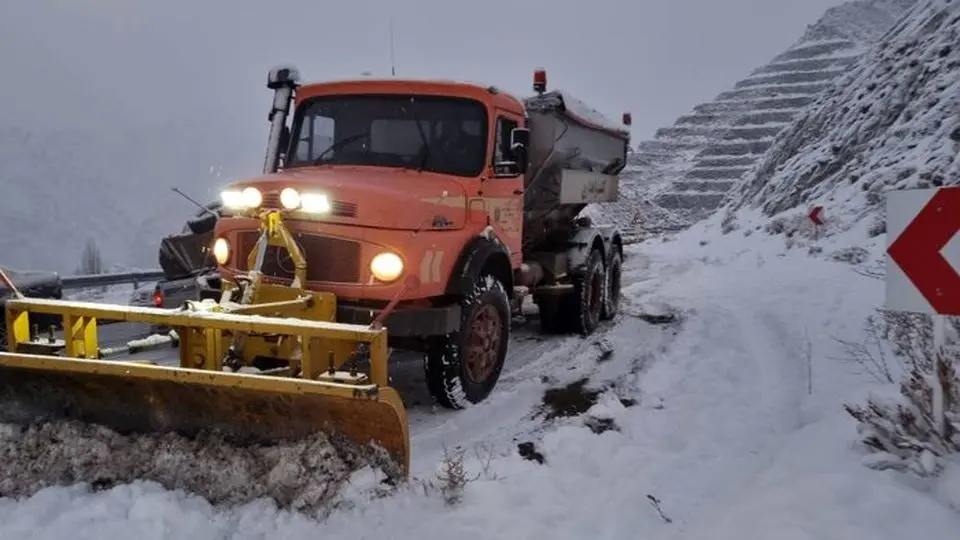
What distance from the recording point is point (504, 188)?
6496mm

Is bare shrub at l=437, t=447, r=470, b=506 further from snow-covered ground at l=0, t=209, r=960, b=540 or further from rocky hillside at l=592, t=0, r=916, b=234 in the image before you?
rocky hillside at l=592, t=0, r=916, b=234

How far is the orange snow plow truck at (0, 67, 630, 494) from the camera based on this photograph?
3906 mm

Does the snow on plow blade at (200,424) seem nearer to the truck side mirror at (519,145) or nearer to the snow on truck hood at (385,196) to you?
the snow on truck hood at (385,196)

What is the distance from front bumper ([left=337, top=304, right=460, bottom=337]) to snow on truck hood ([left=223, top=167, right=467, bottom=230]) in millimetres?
576

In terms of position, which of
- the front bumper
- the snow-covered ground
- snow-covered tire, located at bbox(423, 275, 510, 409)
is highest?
the front bumper

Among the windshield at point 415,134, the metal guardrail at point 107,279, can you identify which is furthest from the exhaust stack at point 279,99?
the metal guardrail at point 107,279

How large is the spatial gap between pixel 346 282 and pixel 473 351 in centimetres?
119

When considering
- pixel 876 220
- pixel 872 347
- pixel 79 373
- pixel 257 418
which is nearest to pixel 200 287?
pixel 79 373

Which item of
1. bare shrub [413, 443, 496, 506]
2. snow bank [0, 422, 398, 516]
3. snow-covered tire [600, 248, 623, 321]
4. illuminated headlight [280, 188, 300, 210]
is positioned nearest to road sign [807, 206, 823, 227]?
snow-covered tire [600, 248, 623, 321]

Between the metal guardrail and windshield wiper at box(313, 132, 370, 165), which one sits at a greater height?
windshield wiper at box(313, 132, 370, 165)

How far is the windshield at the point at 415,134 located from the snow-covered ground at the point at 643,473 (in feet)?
6.57

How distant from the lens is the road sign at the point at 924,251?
3467mm

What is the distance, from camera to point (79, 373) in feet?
13.3

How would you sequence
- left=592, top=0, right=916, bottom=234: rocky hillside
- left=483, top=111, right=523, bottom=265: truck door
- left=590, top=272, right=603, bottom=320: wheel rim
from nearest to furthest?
Answer: left=483, top=111, right=523, bottom=265: truck door < left=590, top=272, right=603, bottom=320: wheel rim < left=592, top=0, right=916, bottom=234: rocky hillside
